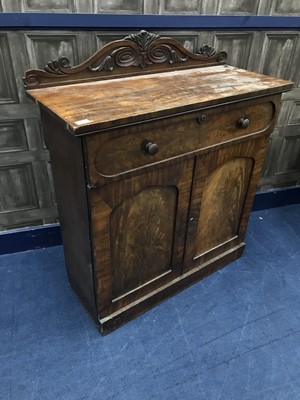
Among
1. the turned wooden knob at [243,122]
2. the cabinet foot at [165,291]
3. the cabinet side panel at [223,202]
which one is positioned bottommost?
the cabinet foot at [165,291]

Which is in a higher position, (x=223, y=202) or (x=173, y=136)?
(x=173, y=136)

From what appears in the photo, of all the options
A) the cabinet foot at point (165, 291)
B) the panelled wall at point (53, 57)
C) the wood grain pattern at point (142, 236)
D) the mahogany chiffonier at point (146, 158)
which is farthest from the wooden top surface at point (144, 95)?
the cabinet foot at point (165, 291)

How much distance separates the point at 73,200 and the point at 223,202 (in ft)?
2.39

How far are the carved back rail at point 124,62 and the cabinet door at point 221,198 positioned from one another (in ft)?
1.52

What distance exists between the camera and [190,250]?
157cm

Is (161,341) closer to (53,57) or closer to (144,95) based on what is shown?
(144,95)

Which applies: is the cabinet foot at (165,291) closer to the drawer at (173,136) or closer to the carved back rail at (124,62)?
the drawer at (173,136)

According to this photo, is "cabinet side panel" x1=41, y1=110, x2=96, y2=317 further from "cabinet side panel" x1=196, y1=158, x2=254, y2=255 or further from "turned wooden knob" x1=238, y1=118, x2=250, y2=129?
"turned wooden knob" x1=238, y1=118, x2=250, y2=129

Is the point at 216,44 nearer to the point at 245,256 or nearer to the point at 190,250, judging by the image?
the point at 190,250

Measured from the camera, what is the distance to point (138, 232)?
51.3 inches

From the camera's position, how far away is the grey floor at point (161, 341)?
1279 mm

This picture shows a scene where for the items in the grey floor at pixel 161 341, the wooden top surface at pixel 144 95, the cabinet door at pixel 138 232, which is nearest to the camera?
the wooden top surface at pixel 144 95

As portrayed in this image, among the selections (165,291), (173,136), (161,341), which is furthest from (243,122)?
(161,341)

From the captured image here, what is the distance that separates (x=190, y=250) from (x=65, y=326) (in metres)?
0.66
